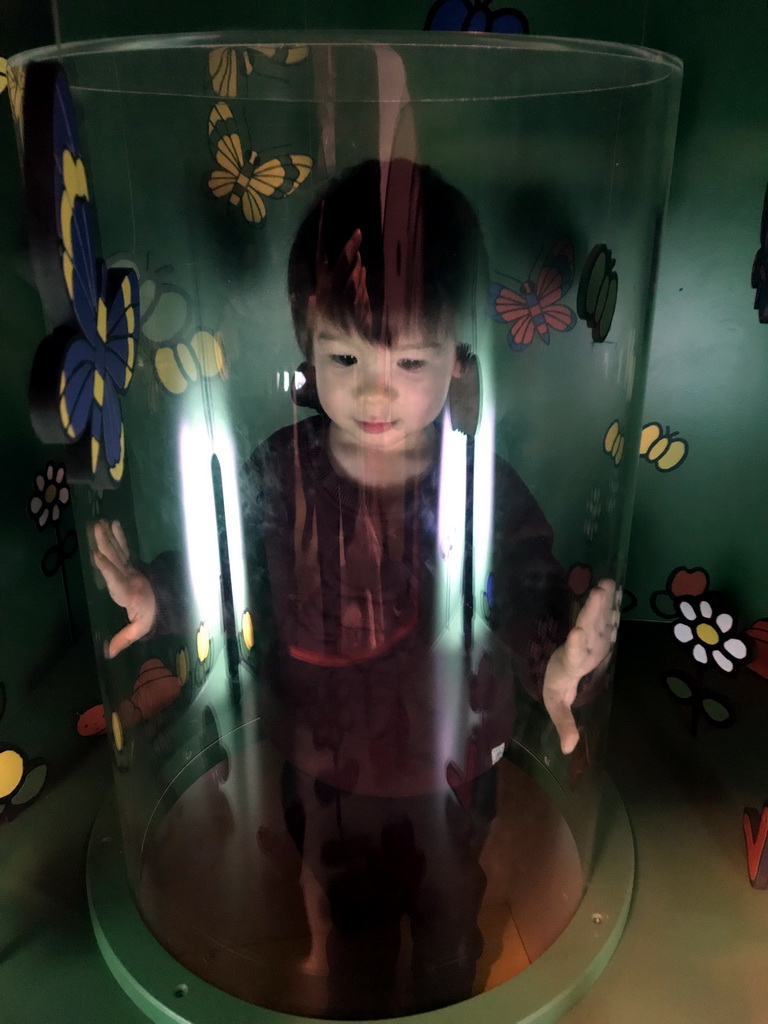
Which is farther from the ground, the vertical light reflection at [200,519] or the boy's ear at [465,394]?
the boy's ear at [465,394]

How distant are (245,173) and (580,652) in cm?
37

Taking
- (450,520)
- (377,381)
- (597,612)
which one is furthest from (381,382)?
(597,612)

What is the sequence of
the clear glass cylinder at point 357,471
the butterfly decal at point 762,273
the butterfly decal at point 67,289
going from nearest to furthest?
the butterfly decal at point 67,289 → the clear glass cylinder at point 357,471 → the butterfly decal at point 762,273

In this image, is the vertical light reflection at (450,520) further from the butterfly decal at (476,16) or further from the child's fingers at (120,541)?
the butterfly decal at (476,16)

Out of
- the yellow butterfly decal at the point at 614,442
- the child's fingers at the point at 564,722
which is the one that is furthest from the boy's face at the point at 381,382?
the child's fingers at the point at 564,722

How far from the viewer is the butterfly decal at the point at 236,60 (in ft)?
1.39

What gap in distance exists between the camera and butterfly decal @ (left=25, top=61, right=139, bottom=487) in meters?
0.37

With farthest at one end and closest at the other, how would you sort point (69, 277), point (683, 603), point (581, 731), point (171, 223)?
point (683, 603)
point (581, 731)
point (171, 223)
point (69, 277)

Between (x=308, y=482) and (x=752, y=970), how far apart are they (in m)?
0.41

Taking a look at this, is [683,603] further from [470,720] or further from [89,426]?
[89,426]

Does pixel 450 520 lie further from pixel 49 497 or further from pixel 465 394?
pixel 49 497

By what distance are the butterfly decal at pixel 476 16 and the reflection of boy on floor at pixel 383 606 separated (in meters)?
0.26

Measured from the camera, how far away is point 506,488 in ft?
1.95

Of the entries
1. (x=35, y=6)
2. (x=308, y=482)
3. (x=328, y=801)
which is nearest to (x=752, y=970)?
(x=328, y=801)
